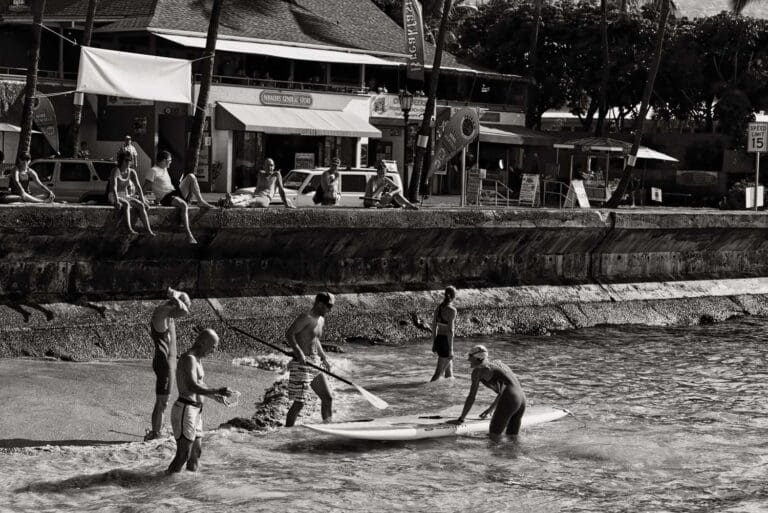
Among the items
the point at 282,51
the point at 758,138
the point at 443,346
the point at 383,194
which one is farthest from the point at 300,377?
the point at 282,51

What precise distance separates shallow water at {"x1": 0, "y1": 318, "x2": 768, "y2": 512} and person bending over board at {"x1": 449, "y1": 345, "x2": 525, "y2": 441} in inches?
8.8

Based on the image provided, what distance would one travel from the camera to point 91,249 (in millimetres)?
16172

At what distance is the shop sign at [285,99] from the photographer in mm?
41500

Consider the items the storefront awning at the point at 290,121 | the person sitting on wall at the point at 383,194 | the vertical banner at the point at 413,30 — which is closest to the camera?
the person sitting on wall at the point at 383,194

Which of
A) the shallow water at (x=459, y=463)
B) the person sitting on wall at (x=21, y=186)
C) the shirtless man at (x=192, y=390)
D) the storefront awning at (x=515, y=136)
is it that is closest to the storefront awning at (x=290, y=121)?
the storefront awning at (x=515, y=136)

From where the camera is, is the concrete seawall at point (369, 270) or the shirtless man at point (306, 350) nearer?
the shirtless man at point (306, 350)

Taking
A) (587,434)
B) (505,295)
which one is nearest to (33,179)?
(505,295)

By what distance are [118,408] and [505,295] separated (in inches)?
375

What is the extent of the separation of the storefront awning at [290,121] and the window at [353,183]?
1065cm

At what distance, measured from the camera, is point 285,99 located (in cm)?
4216

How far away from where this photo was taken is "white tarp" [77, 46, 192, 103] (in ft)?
69.1

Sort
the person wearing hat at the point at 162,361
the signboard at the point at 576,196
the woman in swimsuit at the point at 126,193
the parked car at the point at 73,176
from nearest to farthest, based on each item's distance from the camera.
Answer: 1. the person wearing hat at the point at 162,361
2. the woman in swimsuit at the point at 126,193
3. the parked car at the point at 73,176
4. the signboard at the point at 576,196

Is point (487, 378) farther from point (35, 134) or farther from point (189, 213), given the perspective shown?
point (35, 134)

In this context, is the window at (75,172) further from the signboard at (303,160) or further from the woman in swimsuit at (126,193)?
the signboard at (303,160)
